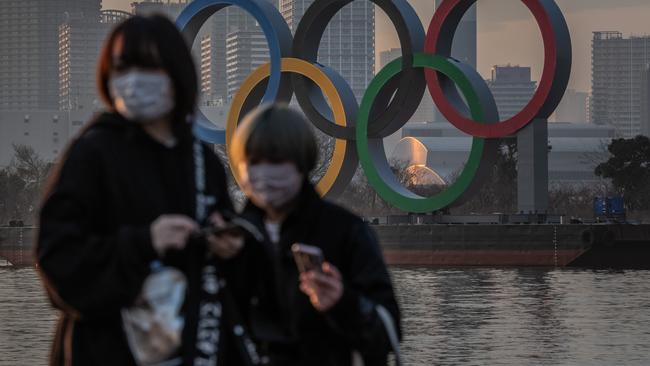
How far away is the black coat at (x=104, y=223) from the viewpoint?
4.13 meters

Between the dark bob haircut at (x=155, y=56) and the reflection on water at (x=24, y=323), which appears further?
the reflection on water at (x=24, y=323)

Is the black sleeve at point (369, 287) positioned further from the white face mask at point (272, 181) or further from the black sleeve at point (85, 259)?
the black sleeve at point (85, 259)

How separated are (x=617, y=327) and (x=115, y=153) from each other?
2141 cm

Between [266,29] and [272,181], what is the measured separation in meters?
44.8

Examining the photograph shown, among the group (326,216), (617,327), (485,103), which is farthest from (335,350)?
(485,103)

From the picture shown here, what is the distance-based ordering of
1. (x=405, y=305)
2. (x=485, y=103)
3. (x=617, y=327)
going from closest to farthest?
(x=617, y=327) < (x=405, y=305) < (x=485, y=103)

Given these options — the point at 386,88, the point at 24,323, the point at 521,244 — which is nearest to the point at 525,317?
the point at 24,323

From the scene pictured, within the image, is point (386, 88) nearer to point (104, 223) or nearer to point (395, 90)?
point (395, 90)

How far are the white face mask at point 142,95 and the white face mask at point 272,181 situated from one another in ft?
0.90

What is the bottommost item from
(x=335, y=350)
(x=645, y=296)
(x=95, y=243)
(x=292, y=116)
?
(x=645, y=296)

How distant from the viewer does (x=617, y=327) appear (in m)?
25.0

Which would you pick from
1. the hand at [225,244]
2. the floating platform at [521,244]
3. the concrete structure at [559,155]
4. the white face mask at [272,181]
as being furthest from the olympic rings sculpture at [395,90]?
the concrete structure at [559,155]

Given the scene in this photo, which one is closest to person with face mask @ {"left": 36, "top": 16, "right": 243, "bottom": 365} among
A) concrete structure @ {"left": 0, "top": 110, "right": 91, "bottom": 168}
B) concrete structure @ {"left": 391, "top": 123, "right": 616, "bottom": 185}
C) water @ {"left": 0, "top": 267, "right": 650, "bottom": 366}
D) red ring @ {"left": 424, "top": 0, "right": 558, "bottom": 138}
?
water @ {"left": 0, "top": 267, "right": 650, "bottom": 366}

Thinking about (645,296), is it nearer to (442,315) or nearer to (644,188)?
(442,315)
